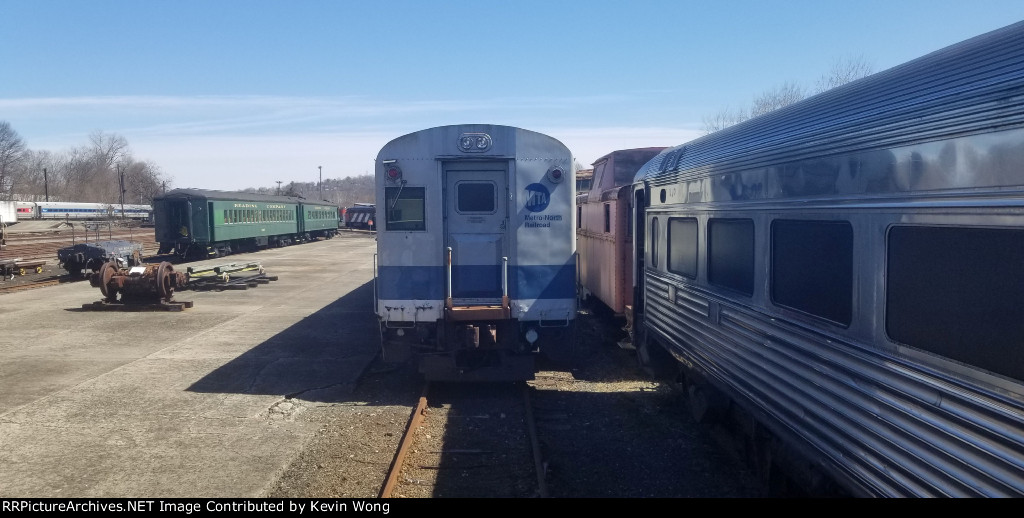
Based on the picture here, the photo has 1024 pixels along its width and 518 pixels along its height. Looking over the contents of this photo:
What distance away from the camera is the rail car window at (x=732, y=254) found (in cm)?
547

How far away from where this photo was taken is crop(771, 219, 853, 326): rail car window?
4027mm

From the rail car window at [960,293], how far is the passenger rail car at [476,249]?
18.3 ft

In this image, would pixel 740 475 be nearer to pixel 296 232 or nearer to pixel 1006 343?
pixel 1006 343

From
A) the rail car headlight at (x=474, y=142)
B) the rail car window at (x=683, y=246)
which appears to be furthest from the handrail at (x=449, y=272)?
the rail car window at (x=683, y=246)

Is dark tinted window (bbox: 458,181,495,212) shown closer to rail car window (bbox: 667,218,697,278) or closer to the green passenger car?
rail car window (bbox: 667,218,697,278)

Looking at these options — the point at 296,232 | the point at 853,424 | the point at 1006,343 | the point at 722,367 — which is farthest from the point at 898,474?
the point at 296,232

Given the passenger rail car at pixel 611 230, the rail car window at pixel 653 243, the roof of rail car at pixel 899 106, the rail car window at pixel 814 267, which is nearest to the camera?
the roof of rail car at pixel 899 106

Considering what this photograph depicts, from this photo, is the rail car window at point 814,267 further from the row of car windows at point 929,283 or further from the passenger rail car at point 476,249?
the passenger rail car at point 476,249

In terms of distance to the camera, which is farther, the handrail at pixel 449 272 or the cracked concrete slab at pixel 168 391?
the handrail at pixel 449 272

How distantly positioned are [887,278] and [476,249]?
232 inches

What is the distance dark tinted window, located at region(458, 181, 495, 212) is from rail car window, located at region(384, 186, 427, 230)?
0.48m

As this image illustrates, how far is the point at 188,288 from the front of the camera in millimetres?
20672

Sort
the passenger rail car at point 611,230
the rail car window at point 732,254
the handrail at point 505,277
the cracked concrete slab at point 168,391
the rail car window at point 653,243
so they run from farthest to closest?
the passenger rail car at point 611,230, the handrail at point 505,277, the rail car window at point 653,243, the cracked concrete slab at point 168,391, the rail car window at point 732,254

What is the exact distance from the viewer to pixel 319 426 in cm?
777
